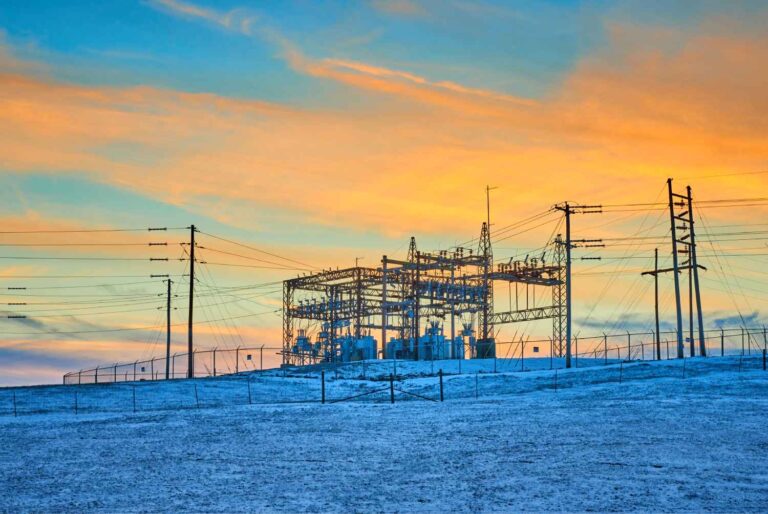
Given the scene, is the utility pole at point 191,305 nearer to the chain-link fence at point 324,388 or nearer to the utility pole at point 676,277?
the chain-link fence at point 324,388

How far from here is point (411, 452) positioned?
2830cm

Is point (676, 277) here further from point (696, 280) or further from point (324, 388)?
point (324, 388)

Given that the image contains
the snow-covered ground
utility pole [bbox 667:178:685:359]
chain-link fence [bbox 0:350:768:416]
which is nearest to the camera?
the snow-covered ground

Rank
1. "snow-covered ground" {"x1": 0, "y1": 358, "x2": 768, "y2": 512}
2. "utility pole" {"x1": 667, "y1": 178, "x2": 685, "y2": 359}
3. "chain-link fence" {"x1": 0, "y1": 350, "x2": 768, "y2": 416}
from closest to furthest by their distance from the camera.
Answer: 1. "snow-covered ground" {"x1": 0, "y1": 358, "x2": 768, "y2": 512}
2. "chain-link fence" {"x1": 0, "y1": 350, "x2": 768, "y2": 416}
3. "utility pole" {"x1": 667, "y1": 178, "x2": 685, "y2": 359}

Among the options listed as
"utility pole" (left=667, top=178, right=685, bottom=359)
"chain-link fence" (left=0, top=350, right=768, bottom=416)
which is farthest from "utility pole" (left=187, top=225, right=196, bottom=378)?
"utility pole" (left=667, top=178, right=685, bottom=359)

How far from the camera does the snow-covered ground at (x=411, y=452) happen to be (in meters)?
21.4

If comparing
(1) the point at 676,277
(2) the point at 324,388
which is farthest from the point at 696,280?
(2) the point at 324,388

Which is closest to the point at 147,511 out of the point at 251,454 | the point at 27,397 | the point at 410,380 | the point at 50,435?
the point at 251,454

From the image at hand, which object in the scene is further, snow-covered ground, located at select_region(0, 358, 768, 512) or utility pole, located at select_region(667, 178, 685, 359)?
utility pole, located at select_region(667, 178, 685, 359)

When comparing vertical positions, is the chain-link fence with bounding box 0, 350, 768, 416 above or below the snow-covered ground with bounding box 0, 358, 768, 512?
above

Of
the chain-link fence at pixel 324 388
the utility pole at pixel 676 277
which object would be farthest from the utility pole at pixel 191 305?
the utility pole at pixel 676 277

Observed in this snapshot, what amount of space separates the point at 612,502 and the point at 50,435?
22.3 m

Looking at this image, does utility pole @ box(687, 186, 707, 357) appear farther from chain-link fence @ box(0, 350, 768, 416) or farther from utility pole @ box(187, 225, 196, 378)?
utility pole @ box(187, 225, 196, 378)

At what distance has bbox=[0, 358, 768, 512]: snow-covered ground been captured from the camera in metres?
21.4
